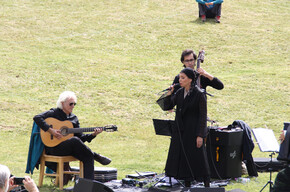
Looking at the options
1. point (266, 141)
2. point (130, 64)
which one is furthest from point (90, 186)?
point (130, 64)

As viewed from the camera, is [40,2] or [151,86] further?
[40,2]

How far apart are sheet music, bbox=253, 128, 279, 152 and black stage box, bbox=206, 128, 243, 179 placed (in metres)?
1.51

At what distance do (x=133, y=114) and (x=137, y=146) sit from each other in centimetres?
263

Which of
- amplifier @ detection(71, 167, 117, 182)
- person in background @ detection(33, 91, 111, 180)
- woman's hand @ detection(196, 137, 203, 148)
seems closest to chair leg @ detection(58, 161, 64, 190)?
person in background @ detection(33, 91, 111, 180)

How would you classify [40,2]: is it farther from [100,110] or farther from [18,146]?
[18,146]

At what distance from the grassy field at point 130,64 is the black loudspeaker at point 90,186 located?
311 cm

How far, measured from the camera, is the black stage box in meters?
8.78

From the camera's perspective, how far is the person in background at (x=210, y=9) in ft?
74.4

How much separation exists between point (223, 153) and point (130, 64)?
10.3m

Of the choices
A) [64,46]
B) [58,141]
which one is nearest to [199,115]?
[58,141]

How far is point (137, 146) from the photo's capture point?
12.4 meters

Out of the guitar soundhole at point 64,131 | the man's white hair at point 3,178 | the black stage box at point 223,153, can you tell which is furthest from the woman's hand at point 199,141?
the man's white hair at point 3,178

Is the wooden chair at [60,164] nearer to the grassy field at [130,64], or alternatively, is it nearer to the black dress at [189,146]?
the grassy field at [130,64]

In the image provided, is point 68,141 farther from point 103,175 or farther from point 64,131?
point 103,175
